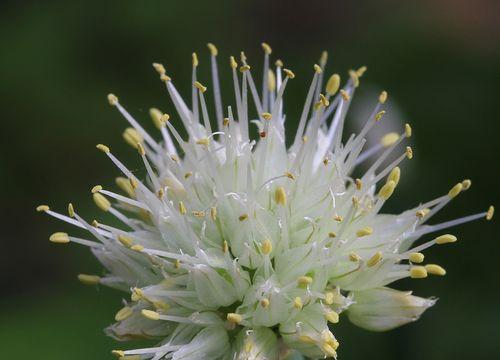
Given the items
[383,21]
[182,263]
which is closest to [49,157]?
[383,21]

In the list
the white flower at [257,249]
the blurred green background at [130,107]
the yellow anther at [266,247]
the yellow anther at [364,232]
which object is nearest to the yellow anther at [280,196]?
the white flower at [257,249]

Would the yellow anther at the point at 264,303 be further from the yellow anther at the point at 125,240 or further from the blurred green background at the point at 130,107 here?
the blurred green background at the point at 130,107

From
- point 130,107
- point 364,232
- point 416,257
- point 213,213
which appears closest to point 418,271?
point 416,257

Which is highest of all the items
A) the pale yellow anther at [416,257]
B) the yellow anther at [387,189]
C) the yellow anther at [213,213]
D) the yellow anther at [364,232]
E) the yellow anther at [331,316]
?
the yellow anther at [387,189]

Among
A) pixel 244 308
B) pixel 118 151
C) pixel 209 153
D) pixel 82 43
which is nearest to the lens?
pixel 244 308

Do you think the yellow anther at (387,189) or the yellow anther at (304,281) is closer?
the yellow anther at (304,281)

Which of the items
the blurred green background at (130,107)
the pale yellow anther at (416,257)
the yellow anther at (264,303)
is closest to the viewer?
the yellow anther at (264,303)

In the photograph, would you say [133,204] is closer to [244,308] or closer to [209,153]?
[209,153]

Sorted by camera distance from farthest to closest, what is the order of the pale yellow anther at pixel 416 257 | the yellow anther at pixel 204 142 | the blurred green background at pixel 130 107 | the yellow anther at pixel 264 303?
the blurred green background at pixel 130 107
the yellow anther at pixel 204 142
the pale yellow anther at pixel 416 257
the yellow anther at pixel 264 303
